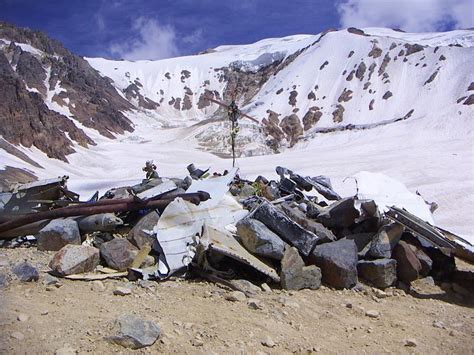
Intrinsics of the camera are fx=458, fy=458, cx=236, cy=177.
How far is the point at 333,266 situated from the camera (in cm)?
508

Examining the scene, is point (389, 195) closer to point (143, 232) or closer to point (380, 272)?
point (380, 272)

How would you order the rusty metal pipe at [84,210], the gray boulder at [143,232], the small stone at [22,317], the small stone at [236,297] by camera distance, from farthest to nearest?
1. the rusty metal pipe at [84,210]
2. the gray boulder at [143,232]
3. the small stone at [236,297]
4. the small stone at [22,317]

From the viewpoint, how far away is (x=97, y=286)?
4.44 m

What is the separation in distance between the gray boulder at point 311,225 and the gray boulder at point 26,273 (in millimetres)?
3109

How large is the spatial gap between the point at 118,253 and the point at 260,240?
5.23 ft

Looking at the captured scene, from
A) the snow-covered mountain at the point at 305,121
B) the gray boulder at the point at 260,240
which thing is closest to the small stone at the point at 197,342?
the gray boulder at the point at 260,240

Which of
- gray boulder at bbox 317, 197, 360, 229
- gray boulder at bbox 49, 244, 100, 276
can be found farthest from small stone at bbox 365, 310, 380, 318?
gray boulder at bbox 49, 244, 100, 276

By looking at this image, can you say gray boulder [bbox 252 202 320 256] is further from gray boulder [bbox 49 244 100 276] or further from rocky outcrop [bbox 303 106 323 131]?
rocky outcrop [bbox 303 106 323 131]

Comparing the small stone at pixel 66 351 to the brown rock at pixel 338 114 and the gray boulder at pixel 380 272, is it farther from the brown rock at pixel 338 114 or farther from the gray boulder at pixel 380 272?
the brown rock at pixel 338 114

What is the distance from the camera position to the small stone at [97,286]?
4357 millimetres

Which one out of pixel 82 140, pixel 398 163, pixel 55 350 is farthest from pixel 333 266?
pixel 82 140

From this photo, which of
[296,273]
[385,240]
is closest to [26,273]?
[296,273]

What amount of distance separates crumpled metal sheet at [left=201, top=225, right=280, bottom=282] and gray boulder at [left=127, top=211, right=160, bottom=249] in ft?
2.26

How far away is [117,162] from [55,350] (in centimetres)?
3299
